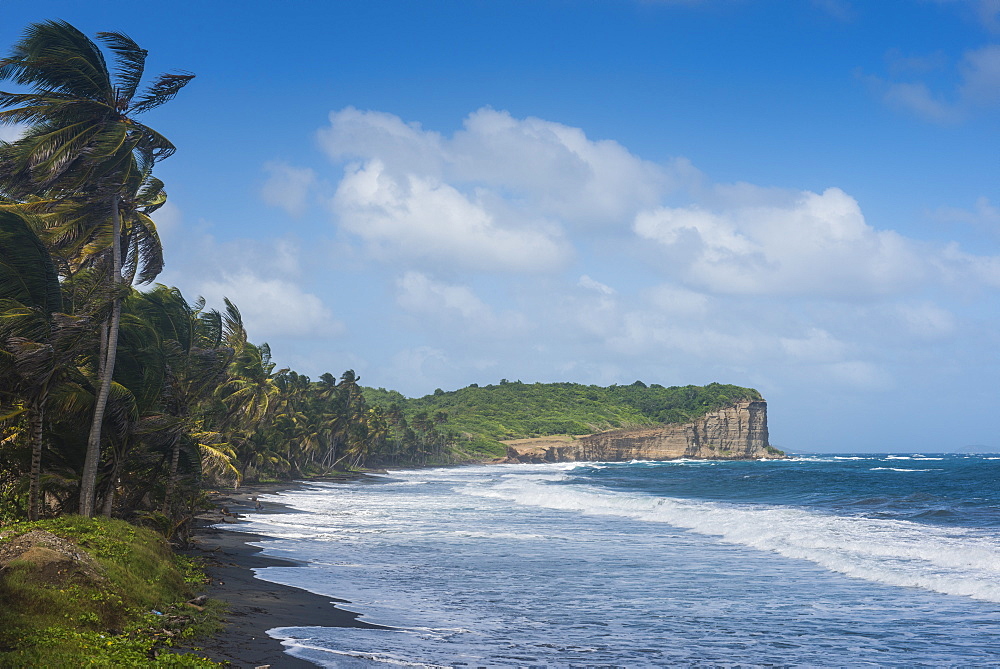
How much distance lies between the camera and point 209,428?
3369 cm

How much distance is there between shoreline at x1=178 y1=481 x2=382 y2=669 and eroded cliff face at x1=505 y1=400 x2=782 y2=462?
16368 centimetres

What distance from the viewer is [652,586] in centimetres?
1784

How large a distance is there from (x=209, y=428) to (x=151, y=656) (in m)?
26.3

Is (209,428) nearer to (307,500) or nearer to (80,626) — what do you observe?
(307,500)

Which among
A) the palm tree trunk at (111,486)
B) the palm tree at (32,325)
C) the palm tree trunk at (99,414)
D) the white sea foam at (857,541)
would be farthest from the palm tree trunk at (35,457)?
the white sea foam at (857,541)

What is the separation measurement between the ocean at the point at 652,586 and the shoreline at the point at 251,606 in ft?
1.48

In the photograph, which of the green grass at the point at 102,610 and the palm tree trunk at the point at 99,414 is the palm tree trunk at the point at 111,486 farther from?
the green grass at the point at 102,610

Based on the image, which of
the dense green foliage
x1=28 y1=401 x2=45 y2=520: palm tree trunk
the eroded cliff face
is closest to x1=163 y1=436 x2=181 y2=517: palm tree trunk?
the dense green foliage

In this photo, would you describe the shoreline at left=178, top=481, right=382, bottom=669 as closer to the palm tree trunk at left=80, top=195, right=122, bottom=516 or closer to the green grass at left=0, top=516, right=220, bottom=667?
the green grass at left=0, top=516, right=220, bottom=667

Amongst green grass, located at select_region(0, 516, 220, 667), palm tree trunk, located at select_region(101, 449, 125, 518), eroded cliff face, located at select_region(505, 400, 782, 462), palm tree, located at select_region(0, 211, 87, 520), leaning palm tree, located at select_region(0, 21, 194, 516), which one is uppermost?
leaning palm tree, located at select_region(0, 21, 194, 516)

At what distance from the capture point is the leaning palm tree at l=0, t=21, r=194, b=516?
15.6 meters

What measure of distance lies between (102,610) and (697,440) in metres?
186

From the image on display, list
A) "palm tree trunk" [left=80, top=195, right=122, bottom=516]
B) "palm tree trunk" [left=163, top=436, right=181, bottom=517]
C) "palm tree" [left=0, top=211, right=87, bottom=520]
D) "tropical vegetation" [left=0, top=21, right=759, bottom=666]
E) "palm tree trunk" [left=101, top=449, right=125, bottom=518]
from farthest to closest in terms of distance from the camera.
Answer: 1. "palm tree trunk" [left=163, top=436, right=181, bottom=517]
2. "palm tree trunk" [left=101, top=449, right=125, bottom=518]
3. "palm tree trunk" [left=80, top=195, right=122, bottom=516]
4. "palm tree" [left=0, top=211, right=87, bottom=520]
5. "tropical vegetation" [left=0, top=21, right=759, bottom=666]

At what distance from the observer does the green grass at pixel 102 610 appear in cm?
824
